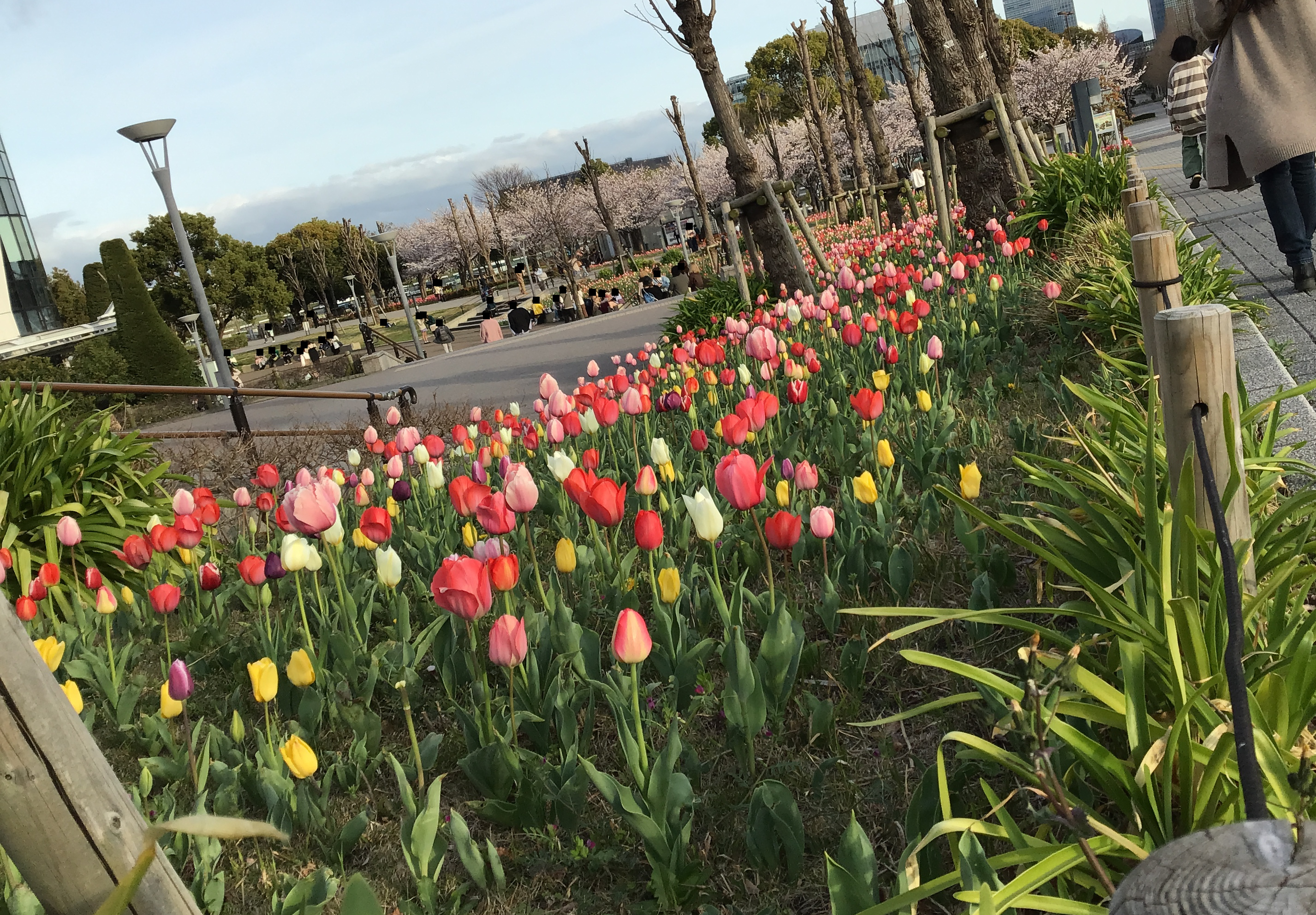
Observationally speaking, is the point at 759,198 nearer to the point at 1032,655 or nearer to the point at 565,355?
the point at 565,355

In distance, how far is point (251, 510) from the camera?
20.1 feet

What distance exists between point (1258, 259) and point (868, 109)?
13.6 m

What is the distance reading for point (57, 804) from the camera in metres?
1.13

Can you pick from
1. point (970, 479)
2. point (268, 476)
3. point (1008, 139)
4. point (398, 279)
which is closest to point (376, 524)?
point (268, 476)

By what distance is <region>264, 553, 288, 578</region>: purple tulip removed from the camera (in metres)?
→ 2.99

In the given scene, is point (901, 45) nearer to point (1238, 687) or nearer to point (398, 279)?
point (398, 279)

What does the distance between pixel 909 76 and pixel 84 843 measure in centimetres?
2393

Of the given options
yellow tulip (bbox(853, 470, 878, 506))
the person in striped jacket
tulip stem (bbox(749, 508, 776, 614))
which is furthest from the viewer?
the person in striped jacket

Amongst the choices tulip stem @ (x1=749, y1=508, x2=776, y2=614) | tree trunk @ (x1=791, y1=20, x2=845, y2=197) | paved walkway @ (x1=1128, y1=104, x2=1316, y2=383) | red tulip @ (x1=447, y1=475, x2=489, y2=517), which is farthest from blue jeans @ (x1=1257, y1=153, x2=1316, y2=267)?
tree trunk @ (x1=791, y1=20, x2=845, y2=197)

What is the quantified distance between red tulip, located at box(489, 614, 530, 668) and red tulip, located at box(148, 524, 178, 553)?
71.4 inches

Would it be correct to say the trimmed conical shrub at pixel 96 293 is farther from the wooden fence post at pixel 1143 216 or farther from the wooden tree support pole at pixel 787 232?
the wooden fence post at pixel 1143 216

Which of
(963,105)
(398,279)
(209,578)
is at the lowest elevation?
(209,578)

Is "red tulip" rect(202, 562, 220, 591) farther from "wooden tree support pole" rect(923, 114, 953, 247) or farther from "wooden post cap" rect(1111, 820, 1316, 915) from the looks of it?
"wooden tree support pole" rect(923, 114, 953, 247)

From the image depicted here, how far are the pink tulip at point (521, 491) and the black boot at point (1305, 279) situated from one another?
14.6ft
